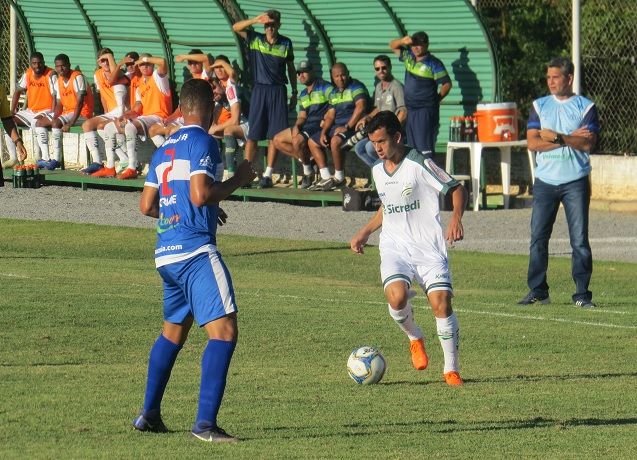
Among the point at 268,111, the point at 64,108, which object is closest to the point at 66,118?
the point at 64,108

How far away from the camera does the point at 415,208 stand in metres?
9.86

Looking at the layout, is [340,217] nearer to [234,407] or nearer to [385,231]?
[385,231]

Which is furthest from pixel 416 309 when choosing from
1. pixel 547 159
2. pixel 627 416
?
pixel 627 416

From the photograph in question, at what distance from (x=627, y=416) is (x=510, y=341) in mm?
2875

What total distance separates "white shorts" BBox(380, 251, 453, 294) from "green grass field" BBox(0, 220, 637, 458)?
625 millimetres

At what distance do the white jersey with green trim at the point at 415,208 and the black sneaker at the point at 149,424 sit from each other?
264 cm

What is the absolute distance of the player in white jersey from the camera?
9.66m

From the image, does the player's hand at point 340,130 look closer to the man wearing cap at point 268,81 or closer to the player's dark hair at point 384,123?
the man wearing cap at point 268,81

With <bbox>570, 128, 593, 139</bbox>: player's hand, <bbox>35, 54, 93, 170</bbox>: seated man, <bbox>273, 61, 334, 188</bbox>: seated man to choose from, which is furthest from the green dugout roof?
<bbox>570, 128, 593, 139</bbox>: player's hand

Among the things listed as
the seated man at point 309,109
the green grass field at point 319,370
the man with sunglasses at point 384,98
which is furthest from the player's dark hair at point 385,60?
the green grass field at point 319,370

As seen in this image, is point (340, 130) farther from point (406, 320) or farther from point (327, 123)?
point (406, 320)

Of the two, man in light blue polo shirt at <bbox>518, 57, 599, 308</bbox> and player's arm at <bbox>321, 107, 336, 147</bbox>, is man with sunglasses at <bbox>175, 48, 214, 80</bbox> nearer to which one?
player's arm at <bbox>321, 107, 336, 147</bbox>

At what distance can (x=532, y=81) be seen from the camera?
23.8 m

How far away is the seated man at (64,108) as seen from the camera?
25422 millimetres
